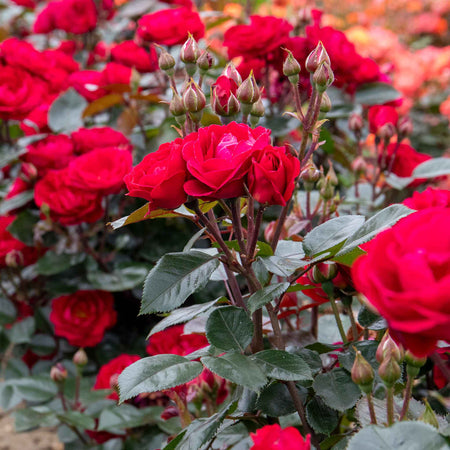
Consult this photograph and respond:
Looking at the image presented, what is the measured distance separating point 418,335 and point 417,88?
2.55 metres

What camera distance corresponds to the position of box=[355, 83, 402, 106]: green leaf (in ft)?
3.90

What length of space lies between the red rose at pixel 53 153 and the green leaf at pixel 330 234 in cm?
69

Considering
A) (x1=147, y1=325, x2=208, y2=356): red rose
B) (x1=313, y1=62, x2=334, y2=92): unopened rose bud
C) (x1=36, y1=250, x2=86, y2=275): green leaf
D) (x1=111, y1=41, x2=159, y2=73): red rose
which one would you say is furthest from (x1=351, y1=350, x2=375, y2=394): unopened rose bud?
(x1=111, y1=41, x2=159, y2=73): red rose

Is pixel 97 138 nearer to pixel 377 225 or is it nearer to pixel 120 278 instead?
pixel 120 278

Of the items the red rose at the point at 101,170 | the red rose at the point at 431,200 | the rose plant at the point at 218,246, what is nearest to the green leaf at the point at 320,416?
the rose plant at the point at 218,246

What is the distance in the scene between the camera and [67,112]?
1262mm

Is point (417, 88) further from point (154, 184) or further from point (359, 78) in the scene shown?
point (154, 184)

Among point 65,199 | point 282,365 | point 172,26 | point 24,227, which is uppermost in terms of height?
point 172,26

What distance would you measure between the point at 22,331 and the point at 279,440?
3.17 feet

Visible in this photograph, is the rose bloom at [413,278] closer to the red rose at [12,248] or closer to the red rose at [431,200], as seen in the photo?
the red rose at [431,200]

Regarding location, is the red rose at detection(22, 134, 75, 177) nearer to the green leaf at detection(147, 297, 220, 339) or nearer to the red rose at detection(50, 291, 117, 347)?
the red rose at detection(50, 291, 117, 347)

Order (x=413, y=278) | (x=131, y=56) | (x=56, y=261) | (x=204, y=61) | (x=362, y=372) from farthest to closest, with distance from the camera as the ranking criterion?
(x=131, y=56) < (x=56, y=261) < (x=204, y=61) < (x=362, y=372) < (x=413, y=278)

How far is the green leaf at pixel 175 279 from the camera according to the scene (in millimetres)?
535

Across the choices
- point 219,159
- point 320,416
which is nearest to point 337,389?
point 320,416
